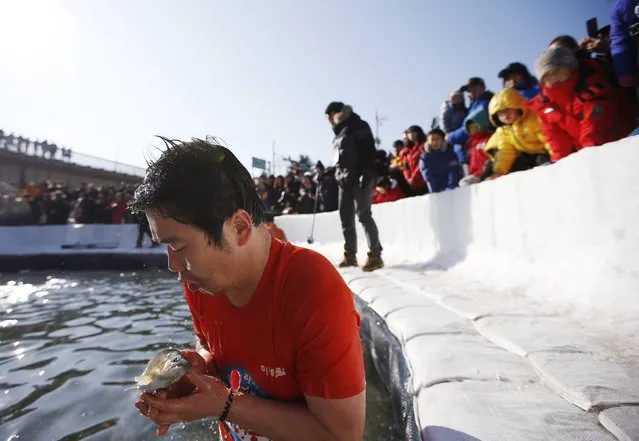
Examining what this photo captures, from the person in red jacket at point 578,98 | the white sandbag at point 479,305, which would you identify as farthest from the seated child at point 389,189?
the white sandbag at point 479,305

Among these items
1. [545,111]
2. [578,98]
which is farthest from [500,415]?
[545,111]

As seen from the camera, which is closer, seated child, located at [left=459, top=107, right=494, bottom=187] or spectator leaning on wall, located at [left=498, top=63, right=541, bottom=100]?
spectator leaning on wall, located at [left=498, top=63, right=541, bottom=100]

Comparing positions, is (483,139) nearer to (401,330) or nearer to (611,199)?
(611,199)

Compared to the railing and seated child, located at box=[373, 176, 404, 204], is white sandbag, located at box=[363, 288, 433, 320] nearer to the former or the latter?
seated child, located at box=[373, 176, 404, 204]

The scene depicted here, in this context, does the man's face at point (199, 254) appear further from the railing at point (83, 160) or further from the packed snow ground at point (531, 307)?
the railing at point (83, 160)

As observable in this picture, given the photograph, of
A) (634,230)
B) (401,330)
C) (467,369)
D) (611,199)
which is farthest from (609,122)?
(467,369)

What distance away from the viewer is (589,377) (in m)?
1.39

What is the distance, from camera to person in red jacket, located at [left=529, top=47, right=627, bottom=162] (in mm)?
3109

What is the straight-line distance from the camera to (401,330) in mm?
2193

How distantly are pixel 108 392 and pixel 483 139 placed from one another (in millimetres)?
4867

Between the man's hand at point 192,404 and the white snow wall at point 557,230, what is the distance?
214cm

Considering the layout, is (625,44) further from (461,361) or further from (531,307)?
(461,361)

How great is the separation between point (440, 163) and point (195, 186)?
5.16m

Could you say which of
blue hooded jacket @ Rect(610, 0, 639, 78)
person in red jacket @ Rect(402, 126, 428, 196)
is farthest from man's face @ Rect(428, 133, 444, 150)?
blue hooded jacket @ Rect(610, 0, 639, 78)
